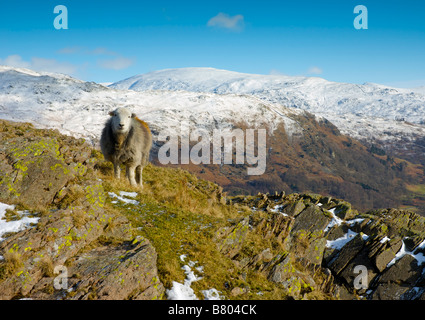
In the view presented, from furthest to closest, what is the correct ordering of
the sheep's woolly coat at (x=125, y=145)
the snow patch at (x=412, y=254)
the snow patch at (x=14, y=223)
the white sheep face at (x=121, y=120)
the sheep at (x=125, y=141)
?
the snow patch at (x=412, y=254)
the sheep's woolly coat at (x=125, y=145)
the sheep at (x=125, y=141)
the white sheep face at (x=121, y=120)
the snow patch at (x=14, y=223)

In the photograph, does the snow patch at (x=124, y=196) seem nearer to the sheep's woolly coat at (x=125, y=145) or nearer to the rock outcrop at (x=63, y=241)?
the rock outcrop at (x=63, y=241)

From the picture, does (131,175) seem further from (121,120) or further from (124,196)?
(121,120)

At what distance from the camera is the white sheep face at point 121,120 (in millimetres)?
12667

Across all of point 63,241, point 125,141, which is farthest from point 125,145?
point 63,241

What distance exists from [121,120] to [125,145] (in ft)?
5.24

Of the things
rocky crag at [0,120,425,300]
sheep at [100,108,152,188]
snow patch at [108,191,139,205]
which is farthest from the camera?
sheep at [100,108,152,188]

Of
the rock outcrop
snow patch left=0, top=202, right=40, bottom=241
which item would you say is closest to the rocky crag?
the rock outcrop

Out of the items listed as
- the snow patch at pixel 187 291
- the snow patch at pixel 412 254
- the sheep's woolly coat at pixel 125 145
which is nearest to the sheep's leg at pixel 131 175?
the sheep's woolly coat at pixel 125 145

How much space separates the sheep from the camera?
42.7 ft

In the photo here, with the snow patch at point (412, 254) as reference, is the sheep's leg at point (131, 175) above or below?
above

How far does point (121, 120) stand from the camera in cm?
1261

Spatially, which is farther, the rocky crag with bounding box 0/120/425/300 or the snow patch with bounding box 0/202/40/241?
the snow patch with bounding box 0/202/40/241

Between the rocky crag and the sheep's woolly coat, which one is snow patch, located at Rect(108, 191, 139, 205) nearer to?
the rocky crag
